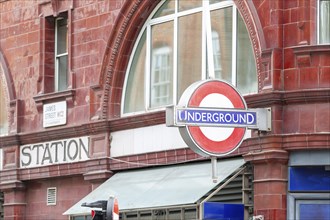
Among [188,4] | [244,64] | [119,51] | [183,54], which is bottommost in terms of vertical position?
[244,64]

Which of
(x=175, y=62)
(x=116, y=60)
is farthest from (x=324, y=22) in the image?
(x=116, y=60)

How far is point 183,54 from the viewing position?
27750mm

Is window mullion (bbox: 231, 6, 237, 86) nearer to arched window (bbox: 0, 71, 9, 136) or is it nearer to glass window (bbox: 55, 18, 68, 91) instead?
glass window (bbox: 55, 18, 68, 91)

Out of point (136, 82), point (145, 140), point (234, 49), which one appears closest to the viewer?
point (234, 49)

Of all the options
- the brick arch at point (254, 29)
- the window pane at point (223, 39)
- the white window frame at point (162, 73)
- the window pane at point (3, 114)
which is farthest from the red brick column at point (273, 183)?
the window pane at point (3, 114)

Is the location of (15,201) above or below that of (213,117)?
below

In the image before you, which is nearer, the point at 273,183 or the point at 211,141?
the point at 211,141

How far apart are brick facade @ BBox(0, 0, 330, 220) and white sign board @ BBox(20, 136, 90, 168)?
0.50 feet

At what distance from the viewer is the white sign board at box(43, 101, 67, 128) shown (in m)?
30.6

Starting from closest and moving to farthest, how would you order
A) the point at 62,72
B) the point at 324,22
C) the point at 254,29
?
the point at 324,22 < the point at 254,29 < the point at 62,72

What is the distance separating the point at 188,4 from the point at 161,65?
1624 mm

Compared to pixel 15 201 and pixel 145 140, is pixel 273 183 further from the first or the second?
pixel 15 201

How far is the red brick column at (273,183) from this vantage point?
80.3 feet

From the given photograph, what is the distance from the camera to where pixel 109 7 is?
29.4 m
